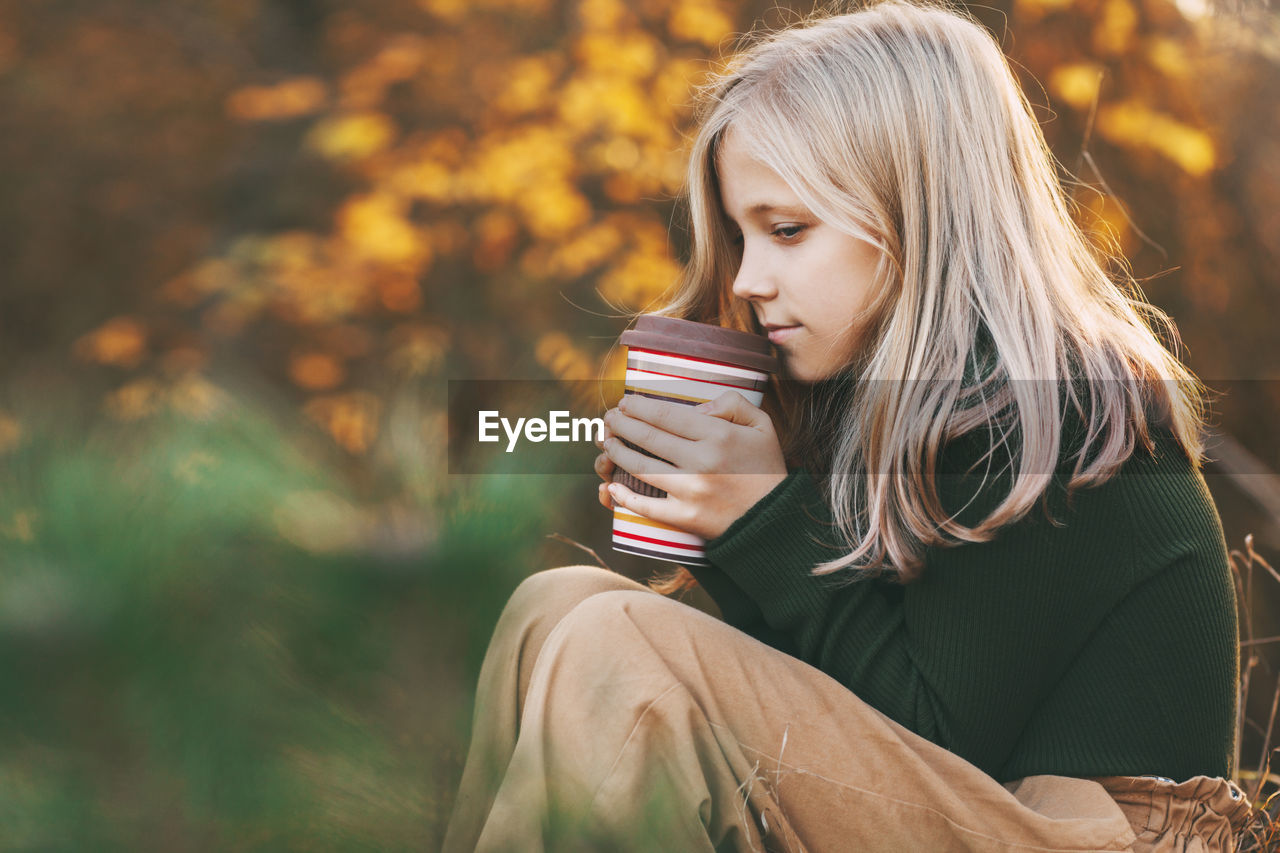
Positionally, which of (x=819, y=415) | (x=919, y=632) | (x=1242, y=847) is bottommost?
(x=1242, y=847)

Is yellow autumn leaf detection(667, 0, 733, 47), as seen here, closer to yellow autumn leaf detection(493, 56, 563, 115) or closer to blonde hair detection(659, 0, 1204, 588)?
yellow autumn leaf detection(493, 56, 563, 115)

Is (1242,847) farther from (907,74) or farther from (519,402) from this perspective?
(519,402)

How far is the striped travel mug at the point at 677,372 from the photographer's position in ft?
3.65

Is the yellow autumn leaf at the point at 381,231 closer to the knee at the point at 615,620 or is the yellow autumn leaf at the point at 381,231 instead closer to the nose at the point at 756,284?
the nose at the point at 756,284

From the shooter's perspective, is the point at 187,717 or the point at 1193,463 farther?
the point at 1193,463

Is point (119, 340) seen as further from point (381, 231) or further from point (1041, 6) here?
point (1041, 6)

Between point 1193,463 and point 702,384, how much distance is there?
1.68 feet

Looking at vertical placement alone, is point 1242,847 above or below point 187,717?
below

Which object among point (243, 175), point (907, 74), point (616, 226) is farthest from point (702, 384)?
point (243, 175)

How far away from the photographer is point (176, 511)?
297mm

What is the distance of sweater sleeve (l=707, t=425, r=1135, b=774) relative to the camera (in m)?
1.02

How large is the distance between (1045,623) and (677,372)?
0.42 metres

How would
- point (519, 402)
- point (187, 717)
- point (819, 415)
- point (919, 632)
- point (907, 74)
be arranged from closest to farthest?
point (187, 717) < point (519, 402) < point (919, 632) < point (907, 74) < point (819, 415)

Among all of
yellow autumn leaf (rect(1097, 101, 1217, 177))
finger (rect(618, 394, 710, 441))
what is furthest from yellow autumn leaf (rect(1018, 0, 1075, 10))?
finger (rect(618, 394, 710, 441))
